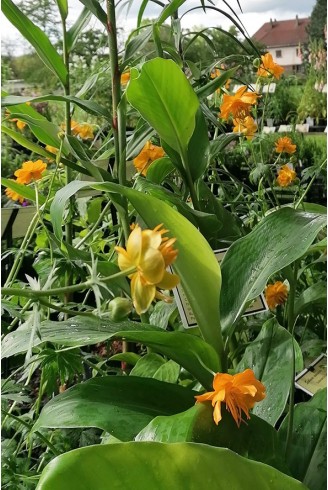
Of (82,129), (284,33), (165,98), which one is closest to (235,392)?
(165,98)

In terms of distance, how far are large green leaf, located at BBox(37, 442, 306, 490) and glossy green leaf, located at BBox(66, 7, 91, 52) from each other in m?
0.56

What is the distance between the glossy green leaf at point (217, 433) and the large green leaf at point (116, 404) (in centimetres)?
4

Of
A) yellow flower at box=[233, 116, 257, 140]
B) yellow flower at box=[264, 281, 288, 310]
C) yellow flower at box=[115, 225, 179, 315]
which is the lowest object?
yellow flower at box=[264, 281, 288, 310]

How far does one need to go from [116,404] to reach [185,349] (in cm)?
9

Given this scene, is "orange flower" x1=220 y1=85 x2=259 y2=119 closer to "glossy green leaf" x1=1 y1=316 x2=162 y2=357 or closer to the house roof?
"glossy green leaf" x1=1 y1=316 x2=162 y2=357

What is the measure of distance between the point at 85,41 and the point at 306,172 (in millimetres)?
519

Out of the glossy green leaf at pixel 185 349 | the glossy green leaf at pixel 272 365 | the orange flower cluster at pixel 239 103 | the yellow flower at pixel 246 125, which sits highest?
the orange flower cluster at pixel 239 103

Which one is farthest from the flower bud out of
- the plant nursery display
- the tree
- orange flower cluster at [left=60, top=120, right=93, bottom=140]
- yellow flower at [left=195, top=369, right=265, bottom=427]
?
the tree

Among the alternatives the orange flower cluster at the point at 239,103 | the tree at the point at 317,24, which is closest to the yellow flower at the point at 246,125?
the orange flower cluster at the point at 239,103

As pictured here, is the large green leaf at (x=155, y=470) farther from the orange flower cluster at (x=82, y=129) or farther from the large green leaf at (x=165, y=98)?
the orange flower cluster at (x=82, y=129)

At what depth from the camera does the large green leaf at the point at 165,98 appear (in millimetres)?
600

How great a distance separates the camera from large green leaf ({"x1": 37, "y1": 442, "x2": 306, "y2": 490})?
0.39 metres

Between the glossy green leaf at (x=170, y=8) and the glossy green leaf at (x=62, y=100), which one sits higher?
the glossy green leaf at (x=170, y=8)

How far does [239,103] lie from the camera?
2.86 ft
